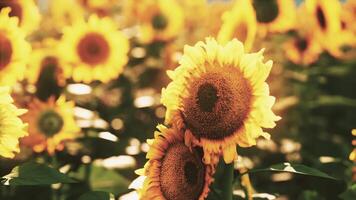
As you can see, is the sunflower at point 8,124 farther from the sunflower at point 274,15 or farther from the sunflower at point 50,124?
the sunflower at point 274,15

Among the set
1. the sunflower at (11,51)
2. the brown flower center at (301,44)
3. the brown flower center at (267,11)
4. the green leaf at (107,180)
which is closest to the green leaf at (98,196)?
the green leaf at (107,180)

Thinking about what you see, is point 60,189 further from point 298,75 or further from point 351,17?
point 351,17

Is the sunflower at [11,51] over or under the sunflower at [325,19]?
under

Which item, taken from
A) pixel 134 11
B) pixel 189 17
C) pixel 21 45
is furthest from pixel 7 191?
pixel 189 17

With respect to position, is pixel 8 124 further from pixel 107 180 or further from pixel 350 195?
pixel 350 195

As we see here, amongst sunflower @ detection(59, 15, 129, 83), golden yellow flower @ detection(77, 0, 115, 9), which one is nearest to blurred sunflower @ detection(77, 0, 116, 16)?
golden yellow flower @ detection(77, 0, 115, 9)

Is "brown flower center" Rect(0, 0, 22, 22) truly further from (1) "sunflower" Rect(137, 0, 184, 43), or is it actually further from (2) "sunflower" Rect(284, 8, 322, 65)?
(1) "sunflower" Rect(137, 0, 184, 43)
